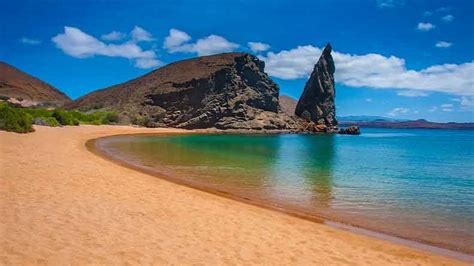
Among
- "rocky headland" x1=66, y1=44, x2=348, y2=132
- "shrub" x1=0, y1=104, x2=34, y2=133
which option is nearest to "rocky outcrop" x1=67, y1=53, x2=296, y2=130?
"rocky headland" x1=66, y1=44, x2=348, y2=132

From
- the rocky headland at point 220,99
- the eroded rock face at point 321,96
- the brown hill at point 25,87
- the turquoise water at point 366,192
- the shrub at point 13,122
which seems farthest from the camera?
the brown hill at point 25,87

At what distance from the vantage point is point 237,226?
10.2 meters

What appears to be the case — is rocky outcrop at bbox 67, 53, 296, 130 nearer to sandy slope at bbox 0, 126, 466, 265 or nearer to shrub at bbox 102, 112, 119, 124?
shrub at bbox 102, 112, 119, 124

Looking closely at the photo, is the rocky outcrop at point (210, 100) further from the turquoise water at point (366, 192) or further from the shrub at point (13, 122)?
the turquoise water at point (366, 192)

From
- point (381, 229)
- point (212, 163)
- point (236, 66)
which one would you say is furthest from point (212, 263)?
point (236, 66)

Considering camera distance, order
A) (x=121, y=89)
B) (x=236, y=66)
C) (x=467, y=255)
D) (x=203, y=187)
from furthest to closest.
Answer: (x=121, y=89)
(x=236, y=66)
(x=203, y=187)
(x=467, y=255)

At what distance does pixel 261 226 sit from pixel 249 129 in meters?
90.3

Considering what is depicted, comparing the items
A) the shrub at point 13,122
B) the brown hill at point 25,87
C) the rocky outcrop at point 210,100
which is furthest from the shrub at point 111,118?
the brown hill at point 25,87

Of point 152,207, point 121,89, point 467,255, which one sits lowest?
point 467,255

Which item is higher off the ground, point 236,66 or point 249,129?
point 236,66

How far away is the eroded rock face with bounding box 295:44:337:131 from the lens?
404ft

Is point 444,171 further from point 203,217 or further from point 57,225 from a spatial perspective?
point 57,225

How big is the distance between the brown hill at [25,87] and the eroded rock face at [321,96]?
95.4 metres

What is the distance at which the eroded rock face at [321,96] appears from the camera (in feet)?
404
